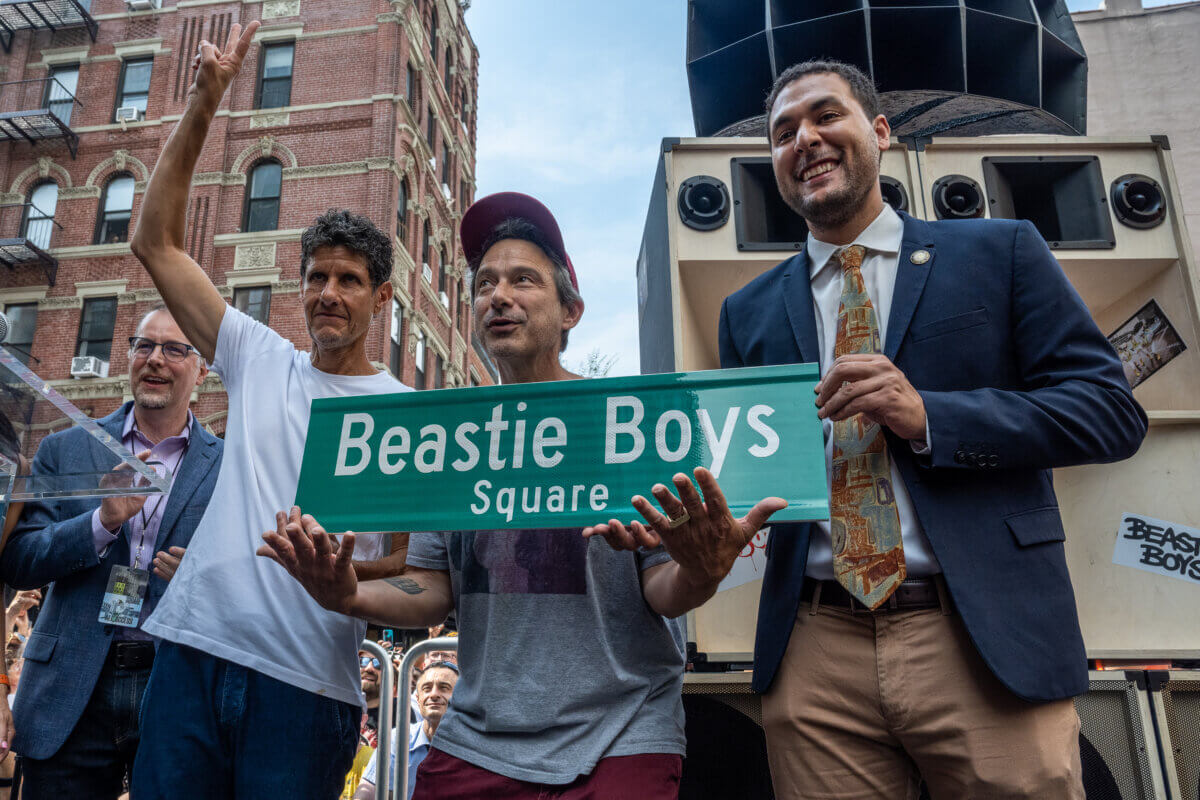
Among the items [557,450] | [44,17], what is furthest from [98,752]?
[44,17]

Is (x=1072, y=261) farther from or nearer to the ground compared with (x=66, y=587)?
farther from the ground

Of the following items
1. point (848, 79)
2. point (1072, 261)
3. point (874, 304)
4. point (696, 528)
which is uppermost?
point (1072, 261)

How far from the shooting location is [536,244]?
1.96 m

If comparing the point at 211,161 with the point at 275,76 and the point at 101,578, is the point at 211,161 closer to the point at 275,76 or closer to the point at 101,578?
the point at 275,76

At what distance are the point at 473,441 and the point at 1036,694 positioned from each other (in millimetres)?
1097

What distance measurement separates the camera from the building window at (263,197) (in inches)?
691

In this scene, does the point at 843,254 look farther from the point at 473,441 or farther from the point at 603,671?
the point at 603,671

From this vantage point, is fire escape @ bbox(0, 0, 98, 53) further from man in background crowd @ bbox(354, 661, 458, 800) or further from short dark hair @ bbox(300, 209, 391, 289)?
short dark hair @ bbox(300, 209, 391, 289)

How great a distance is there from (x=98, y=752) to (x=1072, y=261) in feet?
11.2

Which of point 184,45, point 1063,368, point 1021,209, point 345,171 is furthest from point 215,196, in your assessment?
point 1063,368

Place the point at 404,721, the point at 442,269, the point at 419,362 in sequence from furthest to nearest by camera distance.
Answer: the point at 442,269, the point at 419,362, the point at 404,721

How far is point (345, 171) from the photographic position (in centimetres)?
1769

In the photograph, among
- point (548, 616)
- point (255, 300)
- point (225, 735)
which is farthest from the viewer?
point (255, 300)

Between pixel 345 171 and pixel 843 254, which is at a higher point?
pixel 345 171
